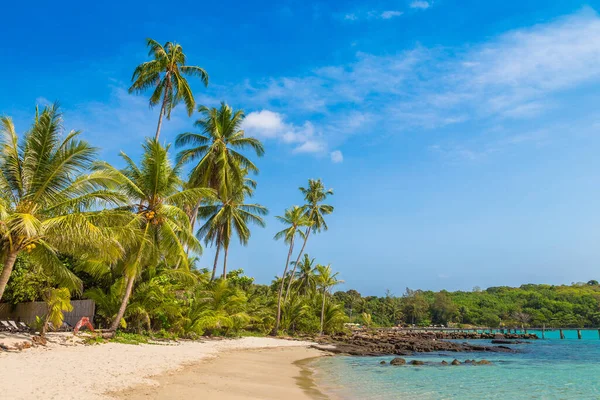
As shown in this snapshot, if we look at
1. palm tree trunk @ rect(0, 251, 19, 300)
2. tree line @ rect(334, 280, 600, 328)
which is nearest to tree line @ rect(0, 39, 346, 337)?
palm tree trunk @ rect(0, 251, 19, 300)

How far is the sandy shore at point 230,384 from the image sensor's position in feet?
27.7

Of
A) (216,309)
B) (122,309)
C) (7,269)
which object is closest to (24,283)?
(122,309)

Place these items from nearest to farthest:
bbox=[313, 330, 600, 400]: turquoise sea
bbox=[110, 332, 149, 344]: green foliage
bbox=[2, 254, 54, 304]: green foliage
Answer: bbox=[313, 330, 600, 400]: turquoise sea → bbox=[110, 332, 149, 344]: green foliage → bbox=[2, 254, 54, 304]: green foliage

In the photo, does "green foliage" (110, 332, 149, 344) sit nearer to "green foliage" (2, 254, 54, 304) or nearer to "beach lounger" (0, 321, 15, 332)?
"beach lounger" (0, 321, 15, 332)

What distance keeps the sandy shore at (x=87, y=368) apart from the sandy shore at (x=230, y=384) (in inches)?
7.7

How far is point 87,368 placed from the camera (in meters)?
9.78

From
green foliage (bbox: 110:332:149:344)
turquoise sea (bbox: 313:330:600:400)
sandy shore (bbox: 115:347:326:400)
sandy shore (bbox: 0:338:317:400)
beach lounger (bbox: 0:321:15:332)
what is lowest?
turquoise sea (bbox: 313:330:600:400)

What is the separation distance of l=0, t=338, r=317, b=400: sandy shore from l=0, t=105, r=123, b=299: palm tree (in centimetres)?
269

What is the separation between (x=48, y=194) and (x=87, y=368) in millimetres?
5514

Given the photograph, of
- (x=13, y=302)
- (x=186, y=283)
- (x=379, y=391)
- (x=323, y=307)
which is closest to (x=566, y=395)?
(x=379, y=391)

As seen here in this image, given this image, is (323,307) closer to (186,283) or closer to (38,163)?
(186,283)

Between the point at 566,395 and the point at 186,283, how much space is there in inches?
646

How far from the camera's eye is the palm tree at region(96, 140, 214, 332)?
1673 cm

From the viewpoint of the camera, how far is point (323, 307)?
39125mm
